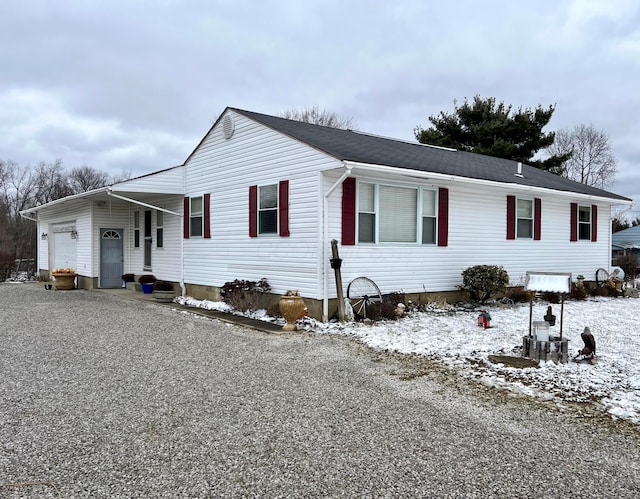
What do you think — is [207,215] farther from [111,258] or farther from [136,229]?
[111,258]

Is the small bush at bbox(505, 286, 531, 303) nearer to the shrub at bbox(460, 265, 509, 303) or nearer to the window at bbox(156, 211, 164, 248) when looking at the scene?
the shrub at bbox(460, 265, 509, 303)

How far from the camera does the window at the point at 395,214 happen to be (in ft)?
30.9

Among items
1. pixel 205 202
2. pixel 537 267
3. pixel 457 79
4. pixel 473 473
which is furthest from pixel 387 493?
pixel 457 79

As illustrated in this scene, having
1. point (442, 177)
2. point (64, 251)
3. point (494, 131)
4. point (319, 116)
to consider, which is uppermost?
point (319, 116)

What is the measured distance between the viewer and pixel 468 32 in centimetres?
1284

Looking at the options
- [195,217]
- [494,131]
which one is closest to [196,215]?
[195,217]

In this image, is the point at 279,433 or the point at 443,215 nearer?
the point at 279,433

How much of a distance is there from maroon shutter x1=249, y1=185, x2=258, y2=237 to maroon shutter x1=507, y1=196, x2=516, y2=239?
6214 millimetres

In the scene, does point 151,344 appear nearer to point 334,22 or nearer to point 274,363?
point 274,363

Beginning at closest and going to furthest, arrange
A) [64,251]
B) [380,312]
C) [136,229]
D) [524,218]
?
[380,312] → [524,218] → [136,229] → [64,251]

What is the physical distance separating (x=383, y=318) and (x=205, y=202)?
222 inches

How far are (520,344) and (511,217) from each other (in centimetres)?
606

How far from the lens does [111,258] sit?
50.6 ft

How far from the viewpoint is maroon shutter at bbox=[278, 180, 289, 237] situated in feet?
31.4
